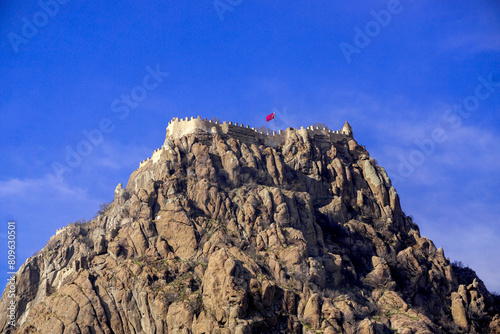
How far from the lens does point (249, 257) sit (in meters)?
141

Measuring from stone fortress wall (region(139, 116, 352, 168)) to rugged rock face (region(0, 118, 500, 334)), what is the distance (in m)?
1.07

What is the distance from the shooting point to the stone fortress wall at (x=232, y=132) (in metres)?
174

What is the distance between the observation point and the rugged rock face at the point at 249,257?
13200 centimetres

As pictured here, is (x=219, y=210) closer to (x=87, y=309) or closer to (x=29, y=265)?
(x=87, y=309)

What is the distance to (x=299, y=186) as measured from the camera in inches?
6737

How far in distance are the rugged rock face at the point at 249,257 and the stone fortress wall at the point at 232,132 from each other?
1069 millimetres

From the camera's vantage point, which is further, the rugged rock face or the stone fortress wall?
the stone fortress wall

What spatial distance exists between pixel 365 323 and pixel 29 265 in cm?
7139

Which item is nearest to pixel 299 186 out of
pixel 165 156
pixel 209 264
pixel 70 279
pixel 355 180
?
pixel 355 180

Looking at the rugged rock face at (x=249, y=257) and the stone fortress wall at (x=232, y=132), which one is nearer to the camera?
the rugged rock face at (x=249, y=257)

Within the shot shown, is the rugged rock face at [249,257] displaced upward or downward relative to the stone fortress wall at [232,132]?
downward

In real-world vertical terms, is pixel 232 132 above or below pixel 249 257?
above

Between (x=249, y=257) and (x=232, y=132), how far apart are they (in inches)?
1692

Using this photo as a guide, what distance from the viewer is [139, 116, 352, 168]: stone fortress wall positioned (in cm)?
17412
